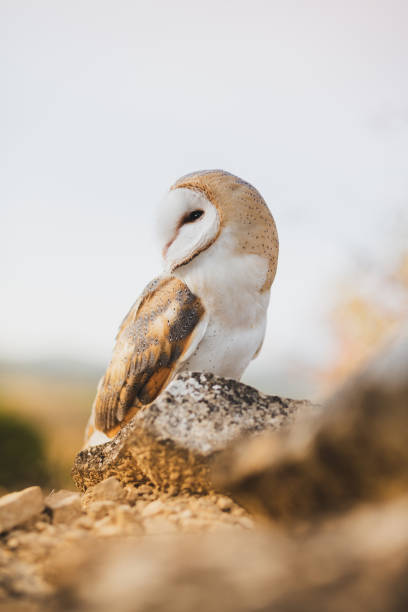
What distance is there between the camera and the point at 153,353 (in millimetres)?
2289

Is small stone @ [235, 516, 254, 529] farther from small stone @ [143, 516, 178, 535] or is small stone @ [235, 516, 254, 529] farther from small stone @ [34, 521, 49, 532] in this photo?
small stone @ [34, 521, 49, 532]

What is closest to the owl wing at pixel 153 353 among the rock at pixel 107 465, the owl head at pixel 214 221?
the owl head at pixel 214 221

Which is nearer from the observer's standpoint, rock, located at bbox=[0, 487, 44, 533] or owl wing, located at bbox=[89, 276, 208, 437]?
rock, located at bbox=[0, 487, 44, 533]

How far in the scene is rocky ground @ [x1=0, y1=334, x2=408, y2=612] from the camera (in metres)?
0.58

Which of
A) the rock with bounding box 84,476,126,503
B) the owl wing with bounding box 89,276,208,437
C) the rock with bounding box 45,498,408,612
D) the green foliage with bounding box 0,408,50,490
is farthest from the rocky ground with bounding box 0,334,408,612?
the green foliage with bounding box 0,408,50,490

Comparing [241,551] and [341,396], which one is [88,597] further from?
[341,396]

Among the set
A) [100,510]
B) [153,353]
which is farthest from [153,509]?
[153,353]

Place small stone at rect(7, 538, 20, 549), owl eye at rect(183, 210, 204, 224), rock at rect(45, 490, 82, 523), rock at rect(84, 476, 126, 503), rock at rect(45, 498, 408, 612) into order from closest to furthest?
rock at rect(45, 498, 408, 612) < small stone at rect(7, 538, 20, 549) < rock at rect(45, 490, 82, 523) < rock at rect(84, 476, 126, 503) < owl eye at rect(183, 210, 204, 224)

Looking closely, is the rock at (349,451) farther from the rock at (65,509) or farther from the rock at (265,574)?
the rock at (65,509)

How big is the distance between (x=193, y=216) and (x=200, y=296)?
371 mm

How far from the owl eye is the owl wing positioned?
27cm

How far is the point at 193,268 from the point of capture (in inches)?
92.7

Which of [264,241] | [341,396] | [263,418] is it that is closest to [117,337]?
[264,241]

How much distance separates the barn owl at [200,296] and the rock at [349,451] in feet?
4.36
